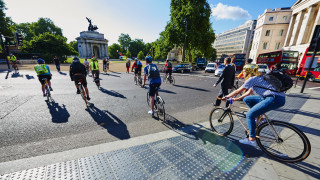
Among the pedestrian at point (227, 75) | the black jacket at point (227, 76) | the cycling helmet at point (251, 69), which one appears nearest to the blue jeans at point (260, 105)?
the cycling helmet at point (251, 69)

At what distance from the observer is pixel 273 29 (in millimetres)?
40125

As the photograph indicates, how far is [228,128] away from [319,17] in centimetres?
3843

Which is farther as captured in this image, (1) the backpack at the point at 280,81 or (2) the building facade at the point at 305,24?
(2) the building facade at the point at 305,24

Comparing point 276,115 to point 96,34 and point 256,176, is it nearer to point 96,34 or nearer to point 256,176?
point 256,176

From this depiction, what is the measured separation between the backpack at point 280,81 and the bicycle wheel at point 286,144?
2.16 feet

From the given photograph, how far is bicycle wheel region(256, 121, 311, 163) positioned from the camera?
221 centimetres

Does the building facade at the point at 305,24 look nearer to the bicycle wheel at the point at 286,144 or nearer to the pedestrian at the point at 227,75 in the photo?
the pedestrian at the point at 227,75

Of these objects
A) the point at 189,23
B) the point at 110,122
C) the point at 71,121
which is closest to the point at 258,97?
the point at 110,122

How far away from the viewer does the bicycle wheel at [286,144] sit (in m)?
2.21

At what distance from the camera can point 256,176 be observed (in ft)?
6.58

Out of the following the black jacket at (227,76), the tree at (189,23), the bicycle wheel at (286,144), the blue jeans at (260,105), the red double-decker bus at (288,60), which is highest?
the tree at (189,23)

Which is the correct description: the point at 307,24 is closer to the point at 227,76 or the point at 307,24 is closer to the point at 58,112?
the point at 227,76

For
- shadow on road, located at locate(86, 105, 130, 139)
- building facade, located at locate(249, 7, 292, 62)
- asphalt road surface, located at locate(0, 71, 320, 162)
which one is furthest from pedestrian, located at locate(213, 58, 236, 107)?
building facade, located at locate(249, 7, 292, 62)

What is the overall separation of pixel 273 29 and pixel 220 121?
54.2 metres
